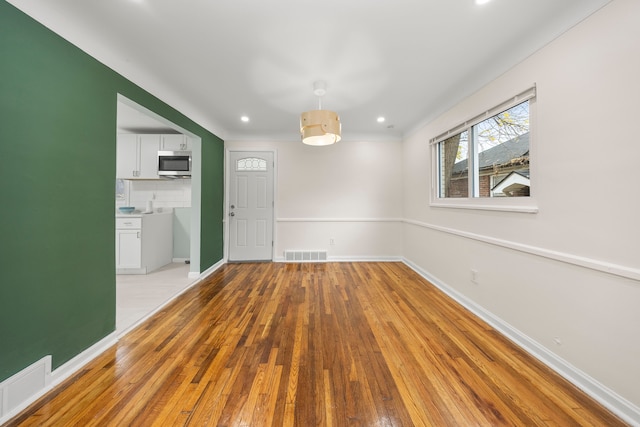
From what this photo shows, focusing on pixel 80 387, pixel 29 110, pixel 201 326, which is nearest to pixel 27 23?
pixel 29 110

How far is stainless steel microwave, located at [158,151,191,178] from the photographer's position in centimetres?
434

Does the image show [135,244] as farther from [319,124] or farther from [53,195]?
[319,124]

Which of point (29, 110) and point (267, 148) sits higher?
point (267, 148)

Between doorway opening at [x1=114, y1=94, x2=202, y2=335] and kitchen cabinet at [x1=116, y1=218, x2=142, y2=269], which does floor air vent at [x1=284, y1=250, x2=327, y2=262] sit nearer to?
doorway opening at [x1=114, y1=94, x2=202, y2=335]

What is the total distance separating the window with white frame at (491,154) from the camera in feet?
6.93

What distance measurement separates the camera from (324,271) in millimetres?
4176

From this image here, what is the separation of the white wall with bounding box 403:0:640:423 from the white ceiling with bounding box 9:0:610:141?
0.25 meters

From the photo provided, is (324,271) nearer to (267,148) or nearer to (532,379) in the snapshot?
(267,148)

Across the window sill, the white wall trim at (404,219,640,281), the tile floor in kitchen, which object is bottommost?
the tile floor in kitchen

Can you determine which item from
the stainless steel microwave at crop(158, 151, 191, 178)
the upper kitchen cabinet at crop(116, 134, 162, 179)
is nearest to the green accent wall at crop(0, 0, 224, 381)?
the stainless steel microwave at crop(158, 151, 191, 178)

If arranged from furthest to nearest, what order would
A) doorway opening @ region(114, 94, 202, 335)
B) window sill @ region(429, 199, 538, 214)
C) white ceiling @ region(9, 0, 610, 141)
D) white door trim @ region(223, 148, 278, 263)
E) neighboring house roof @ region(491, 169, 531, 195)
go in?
white door trim @ region(223, 148, 278, 263)
doorway opening @ region(114, 94, 202, 335)
neighboring house roof @ region(491, 169, 531, 195)
window sill @ region(429, 199, 538, 214)
white ceiling @ region(9, 0, 610, 141)

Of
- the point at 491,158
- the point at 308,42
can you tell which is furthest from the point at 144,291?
the point at 491,158

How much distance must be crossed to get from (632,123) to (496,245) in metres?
1.27

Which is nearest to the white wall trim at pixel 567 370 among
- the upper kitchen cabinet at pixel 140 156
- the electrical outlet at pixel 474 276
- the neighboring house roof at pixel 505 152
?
the electrical outlet at pixel 474 276
